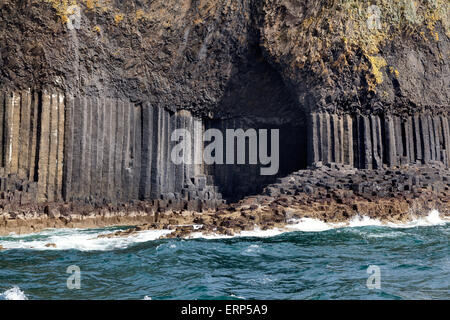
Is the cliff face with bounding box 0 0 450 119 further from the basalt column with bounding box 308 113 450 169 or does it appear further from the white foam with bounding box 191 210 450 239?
the white foam with bounding box 191 210 450 239

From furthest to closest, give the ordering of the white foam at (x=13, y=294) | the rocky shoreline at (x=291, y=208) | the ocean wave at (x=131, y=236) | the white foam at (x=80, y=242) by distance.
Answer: the rocky shoreline at (x=291, y=208)
the ocean wave at (x=131, y=236)
the white foam at (x=80, y=242)
the white foam at (x=13, y=294)

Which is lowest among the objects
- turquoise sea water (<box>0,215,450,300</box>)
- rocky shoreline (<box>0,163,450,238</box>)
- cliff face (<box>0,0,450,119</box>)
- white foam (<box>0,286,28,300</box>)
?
white foam (<box>0,286,28,300</box>)

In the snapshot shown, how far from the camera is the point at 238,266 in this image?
1118cm

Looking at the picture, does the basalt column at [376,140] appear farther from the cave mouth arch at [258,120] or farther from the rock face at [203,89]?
the cave mouth arch at [258,120]

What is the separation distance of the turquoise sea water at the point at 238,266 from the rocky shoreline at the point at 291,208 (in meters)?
1.72

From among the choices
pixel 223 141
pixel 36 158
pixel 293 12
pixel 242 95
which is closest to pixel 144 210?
pixel 36 158

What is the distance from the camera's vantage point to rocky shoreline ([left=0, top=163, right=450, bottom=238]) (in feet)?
57.7

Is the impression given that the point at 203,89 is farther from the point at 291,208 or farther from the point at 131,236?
the point at 131,236

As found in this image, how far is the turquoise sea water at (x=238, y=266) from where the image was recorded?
29.3 feet

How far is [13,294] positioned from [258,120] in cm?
2064

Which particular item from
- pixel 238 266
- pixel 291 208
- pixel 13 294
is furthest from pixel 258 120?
pixel 13 294

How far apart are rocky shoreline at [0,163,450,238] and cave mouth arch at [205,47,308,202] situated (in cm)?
340

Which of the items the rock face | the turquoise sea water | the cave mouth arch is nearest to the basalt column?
the rock face

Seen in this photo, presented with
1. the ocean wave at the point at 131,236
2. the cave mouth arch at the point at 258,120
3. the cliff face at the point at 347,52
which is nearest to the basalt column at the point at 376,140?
the cliff face at the point at 347,52
